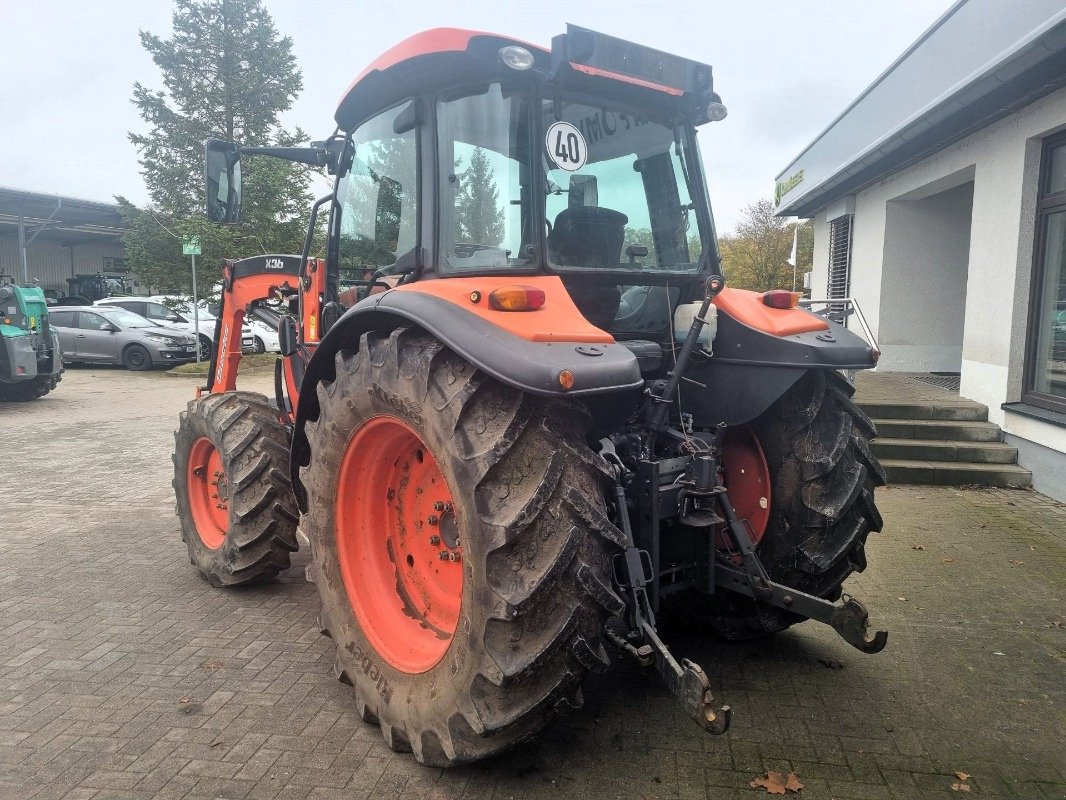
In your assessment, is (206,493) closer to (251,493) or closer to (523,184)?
(251,493)

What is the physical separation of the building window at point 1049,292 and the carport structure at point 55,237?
2426 centimetres

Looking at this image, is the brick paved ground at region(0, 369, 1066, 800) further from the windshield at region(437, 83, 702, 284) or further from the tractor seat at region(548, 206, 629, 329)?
the windshield at region(437, 83, 702, 284)

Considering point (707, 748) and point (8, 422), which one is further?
point (8, 422)

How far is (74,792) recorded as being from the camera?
2512 mm

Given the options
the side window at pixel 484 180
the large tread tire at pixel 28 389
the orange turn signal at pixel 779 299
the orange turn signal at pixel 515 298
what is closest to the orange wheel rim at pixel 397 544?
the orange turn signal at pixel 515 298

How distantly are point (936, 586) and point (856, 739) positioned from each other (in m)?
2.01

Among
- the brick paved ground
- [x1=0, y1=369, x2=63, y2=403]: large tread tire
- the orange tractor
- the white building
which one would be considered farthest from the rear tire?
the orange tractor

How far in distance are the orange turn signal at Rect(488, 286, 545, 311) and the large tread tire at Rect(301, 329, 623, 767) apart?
9.0 inches

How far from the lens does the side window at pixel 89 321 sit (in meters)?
17.6

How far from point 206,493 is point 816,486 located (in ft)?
11.7

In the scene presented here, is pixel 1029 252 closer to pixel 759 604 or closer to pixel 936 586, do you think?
pixel 936 586

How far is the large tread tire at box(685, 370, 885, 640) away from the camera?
10.3 feet

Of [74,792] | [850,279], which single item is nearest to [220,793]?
[74,792]

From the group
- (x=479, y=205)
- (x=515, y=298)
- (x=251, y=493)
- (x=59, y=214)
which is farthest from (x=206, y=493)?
(x=59, y=214)
